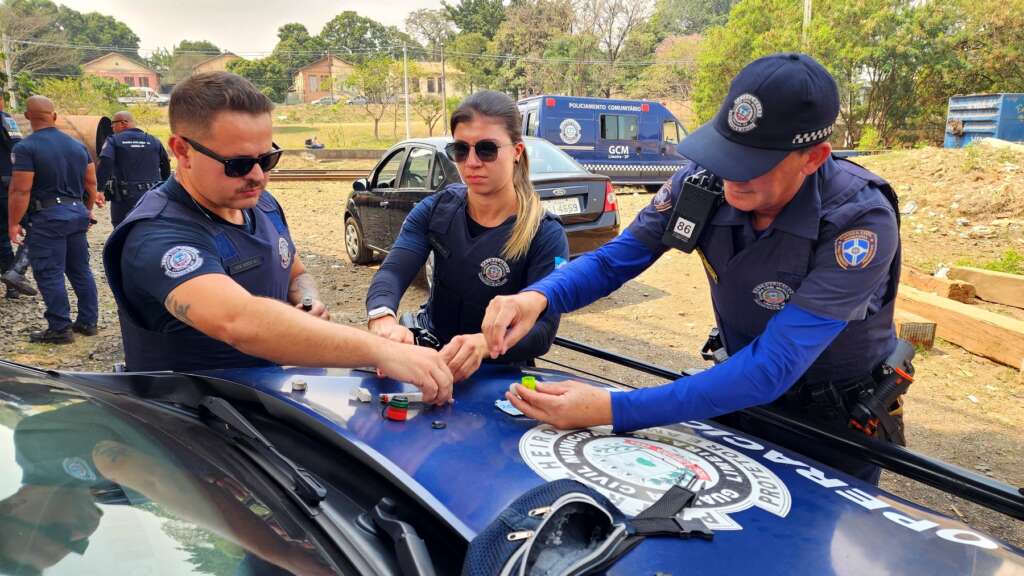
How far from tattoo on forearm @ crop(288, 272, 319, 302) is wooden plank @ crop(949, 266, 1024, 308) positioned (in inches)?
244

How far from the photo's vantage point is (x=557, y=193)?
261 inches

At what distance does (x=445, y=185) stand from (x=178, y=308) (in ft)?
16.1

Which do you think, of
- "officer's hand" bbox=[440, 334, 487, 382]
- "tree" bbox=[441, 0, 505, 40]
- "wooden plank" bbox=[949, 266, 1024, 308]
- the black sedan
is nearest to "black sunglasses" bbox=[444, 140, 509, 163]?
"officer's hand" bbox=[440, 334, 487, 382]

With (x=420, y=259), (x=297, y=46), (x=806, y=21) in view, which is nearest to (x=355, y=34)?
(x=297, y=46)

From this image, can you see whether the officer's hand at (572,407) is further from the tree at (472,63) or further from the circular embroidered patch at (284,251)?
the tree at (472,63)

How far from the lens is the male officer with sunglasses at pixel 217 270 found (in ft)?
5.67

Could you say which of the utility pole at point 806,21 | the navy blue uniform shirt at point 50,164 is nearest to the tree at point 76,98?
the navy blue uniform shirt at point 50,164

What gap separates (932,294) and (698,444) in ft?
17.9

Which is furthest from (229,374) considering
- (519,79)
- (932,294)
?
(519,79)

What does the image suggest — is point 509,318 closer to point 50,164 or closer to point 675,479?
point 675,479

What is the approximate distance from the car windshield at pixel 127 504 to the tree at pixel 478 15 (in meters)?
58.4

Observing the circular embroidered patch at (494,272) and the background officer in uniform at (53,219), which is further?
the background officer in uniform at (53,219)

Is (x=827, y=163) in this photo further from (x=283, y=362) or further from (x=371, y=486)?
(x=283, y=362)

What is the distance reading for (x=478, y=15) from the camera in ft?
186
